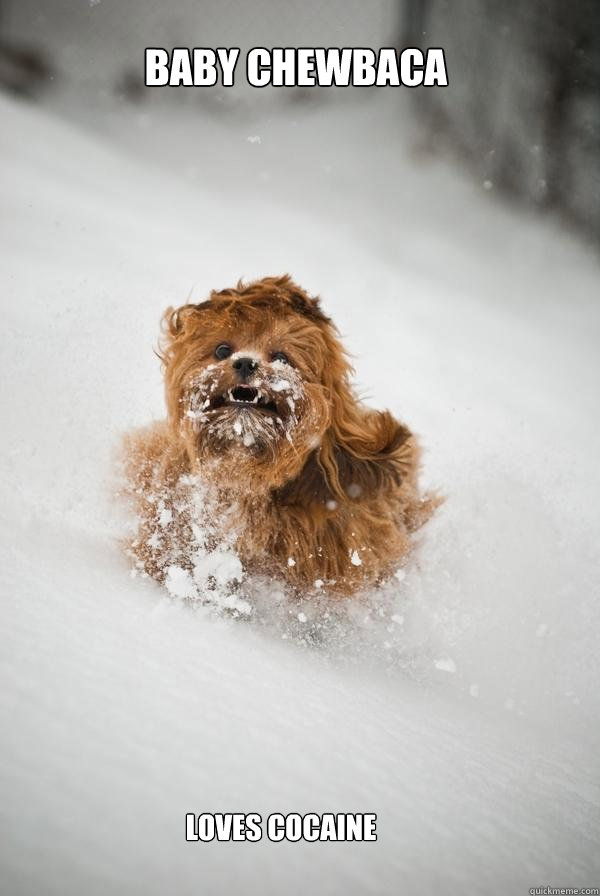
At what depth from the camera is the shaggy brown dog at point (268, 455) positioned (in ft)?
9.05

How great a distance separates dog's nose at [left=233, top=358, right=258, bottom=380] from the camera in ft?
8.78

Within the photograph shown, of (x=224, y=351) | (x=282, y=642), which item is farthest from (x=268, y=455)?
(x=282, y=642)

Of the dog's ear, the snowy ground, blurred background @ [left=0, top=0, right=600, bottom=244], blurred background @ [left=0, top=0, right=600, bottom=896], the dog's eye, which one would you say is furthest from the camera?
blurred background @ [left=0, top=0, right=600, bottom=244]

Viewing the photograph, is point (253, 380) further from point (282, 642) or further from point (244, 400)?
point (282, 642)

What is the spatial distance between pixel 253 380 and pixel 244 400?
0.10 metres

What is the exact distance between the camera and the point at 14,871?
0.98 meters

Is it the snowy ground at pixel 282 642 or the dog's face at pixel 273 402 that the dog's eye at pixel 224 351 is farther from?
the snowy ground at pixel 282 642

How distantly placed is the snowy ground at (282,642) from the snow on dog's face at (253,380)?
28.2 inches

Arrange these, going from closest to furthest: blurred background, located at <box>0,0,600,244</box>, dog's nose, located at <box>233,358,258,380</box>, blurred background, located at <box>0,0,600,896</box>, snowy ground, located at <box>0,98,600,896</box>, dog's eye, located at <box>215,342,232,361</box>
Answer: snowy ground, located at <box>0,98,600,896</box>, blurred background, located at <box>0,0,600,896</box>, dog's nose, located at <box>233,358,258,380</box>, dog's eye, located at <box>215,342,232,361</box>, blurred background, located at <box>0,0,600,244</box>

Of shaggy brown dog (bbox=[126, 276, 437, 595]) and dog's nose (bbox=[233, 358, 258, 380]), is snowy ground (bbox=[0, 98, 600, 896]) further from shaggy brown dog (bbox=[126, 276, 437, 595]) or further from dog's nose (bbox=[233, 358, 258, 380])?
dog's nose (bbox=[233, 358, 258, 380])

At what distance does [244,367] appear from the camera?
2.68 metres

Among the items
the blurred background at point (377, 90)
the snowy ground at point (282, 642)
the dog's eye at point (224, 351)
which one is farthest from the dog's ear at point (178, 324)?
the blurred background at point (377, 90)

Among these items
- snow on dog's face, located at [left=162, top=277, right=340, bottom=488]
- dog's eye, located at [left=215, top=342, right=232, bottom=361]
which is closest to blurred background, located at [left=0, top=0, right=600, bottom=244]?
snow on dog's face, located at [left=162, top=277, right=340, bottom=488]

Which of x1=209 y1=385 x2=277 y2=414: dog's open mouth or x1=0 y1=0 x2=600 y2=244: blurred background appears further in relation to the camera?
x1=0 y1=0 x2=600 y2=244: blurred background
